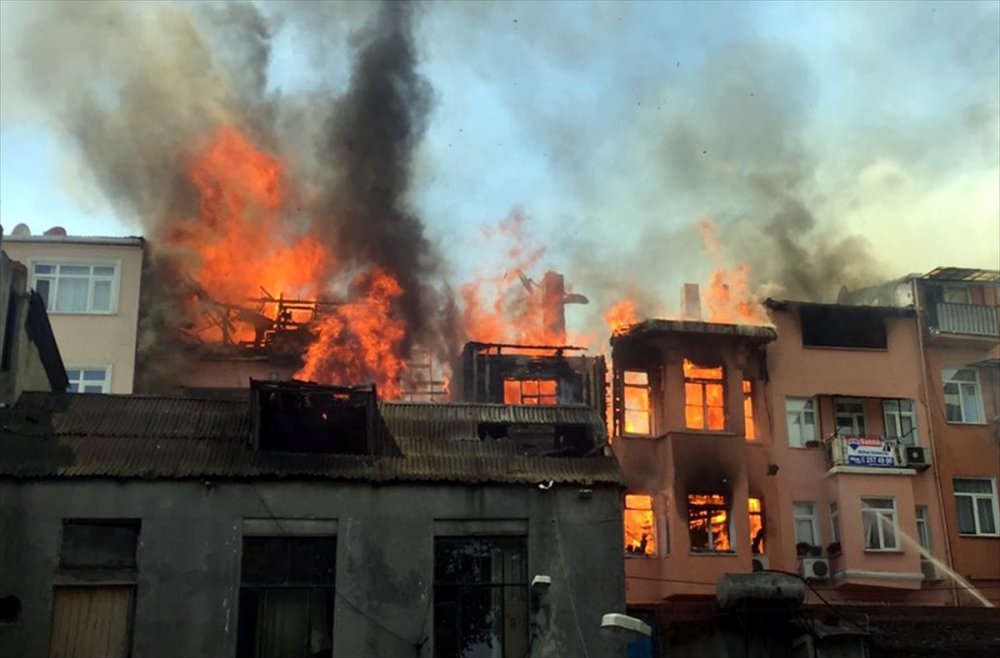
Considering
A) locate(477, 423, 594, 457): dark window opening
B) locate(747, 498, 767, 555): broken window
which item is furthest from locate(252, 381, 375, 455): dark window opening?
locate(747, 498, 767, 555): broken window

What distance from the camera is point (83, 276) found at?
3928 cm

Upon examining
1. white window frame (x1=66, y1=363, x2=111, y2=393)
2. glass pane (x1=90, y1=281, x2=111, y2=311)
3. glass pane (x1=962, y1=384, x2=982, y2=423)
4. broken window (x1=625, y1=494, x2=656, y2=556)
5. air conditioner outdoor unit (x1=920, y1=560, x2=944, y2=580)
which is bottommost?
air conditioner outdoor unit (x1=920, y1=560, x2=944, y2=580)

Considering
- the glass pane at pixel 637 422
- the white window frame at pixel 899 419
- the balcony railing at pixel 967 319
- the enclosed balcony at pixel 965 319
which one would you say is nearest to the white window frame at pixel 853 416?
the white window frame at pixel 899 419

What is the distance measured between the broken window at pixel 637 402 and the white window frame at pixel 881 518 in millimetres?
7640

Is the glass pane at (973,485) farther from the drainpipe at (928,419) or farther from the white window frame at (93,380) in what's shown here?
the white window frame at (93,380)

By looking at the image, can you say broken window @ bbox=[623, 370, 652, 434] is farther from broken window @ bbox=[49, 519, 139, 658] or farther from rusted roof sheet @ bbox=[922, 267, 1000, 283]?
broken window @ bbox=[49, 519, 139, 658]

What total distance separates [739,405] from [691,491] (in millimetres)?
3586

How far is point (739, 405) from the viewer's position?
37156 millimetres

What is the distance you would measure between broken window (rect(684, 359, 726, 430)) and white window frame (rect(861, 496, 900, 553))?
5527 mm

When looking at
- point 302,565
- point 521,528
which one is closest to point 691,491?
point 521,528

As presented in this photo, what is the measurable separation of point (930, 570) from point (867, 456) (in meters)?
4.36

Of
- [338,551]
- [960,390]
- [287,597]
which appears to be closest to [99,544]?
[287,597]

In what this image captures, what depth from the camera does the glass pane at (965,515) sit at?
38562 mm

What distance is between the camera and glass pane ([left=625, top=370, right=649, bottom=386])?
3788 cm
